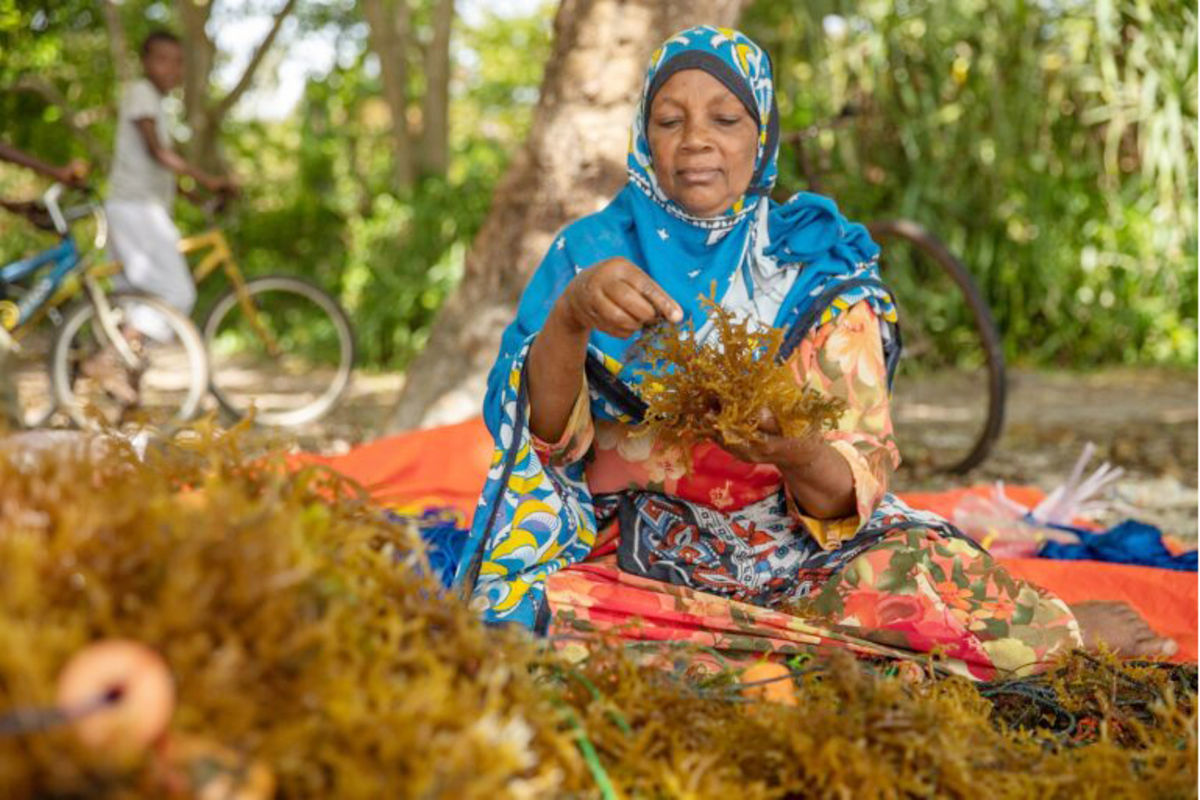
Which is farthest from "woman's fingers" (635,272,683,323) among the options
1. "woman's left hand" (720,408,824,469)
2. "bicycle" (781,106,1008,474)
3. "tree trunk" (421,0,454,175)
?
"tree trunk" (421,0,454,175)

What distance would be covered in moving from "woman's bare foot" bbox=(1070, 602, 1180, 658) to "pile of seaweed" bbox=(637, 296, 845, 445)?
45.8 inches

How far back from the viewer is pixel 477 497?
3.39 metres

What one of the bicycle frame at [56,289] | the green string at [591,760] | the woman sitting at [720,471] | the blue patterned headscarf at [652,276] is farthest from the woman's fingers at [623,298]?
the bicycle frame at [56,289]

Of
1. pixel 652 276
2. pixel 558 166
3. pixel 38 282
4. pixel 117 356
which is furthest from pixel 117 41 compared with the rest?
pixel 652 276

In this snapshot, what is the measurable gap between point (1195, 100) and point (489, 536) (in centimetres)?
688

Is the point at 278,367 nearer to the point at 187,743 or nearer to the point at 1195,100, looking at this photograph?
the point at 1195,100

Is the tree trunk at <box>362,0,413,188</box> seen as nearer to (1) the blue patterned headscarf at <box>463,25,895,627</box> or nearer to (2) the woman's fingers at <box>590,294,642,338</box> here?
(1) the blue patterned headscarf at <box>463,25,895,627</box>

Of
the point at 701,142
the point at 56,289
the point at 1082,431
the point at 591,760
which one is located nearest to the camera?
the point at 591,760

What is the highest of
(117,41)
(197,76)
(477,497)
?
(117,41)

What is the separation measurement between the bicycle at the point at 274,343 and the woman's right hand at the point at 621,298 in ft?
12.2

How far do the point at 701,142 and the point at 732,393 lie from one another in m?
0.75

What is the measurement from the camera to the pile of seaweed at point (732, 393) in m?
1.49

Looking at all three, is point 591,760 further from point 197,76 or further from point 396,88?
point 197,76

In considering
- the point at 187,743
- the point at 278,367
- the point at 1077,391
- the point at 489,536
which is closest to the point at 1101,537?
the point at 489,536
